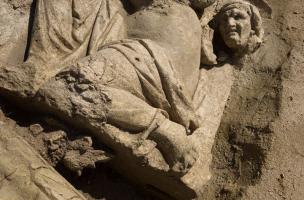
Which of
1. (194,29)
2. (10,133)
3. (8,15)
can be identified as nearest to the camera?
(10,133)

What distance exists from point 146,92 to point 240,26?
44.4 inches

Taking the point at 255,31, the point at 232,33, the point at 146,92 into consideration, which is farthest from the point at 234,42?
the point at 146,92

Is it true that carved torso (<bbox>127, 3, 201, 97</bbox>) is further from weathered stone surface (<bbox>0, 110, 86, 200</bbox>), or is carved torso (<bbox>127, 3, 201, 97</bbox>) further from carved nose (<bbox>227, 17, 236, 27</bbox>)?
weathered stone surface (<bbox>0, 110, 86, 200</bbox>)

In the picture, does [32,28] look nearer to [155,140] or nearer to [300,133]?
[155,140]

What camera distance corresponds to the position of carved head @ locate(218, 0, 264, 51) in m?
3.45

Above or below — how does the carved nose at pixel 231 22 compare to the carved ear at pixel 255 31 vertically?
above

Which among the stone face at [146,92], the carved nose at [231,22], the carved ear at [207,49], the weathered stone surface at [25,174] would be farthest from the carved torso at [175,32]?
the weathered stone surface at [25,174]

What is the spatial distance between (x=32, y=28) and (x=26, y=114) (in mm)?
506

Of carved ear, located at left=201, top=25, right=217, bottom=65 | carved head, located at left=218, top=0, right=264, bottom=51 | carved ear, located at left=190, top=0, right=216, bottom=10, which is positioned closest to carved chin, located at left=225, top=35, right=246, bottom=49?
carved head, located at left=218, top=0, right=264, bottom=51

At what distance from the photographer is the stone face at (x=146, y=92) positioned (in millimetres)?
2492

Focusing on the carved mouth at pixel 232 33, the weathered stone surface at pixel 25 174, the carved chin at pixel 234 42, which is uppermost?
the weathered stone surface at pixel 25 174

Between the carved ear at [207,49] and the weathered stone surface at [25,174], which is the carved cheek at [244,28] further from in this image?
the weathered stone surface at [25,174]

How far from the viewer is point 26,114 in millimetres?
2656

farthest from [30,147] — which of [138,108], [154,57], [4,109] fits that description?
[154,57]
